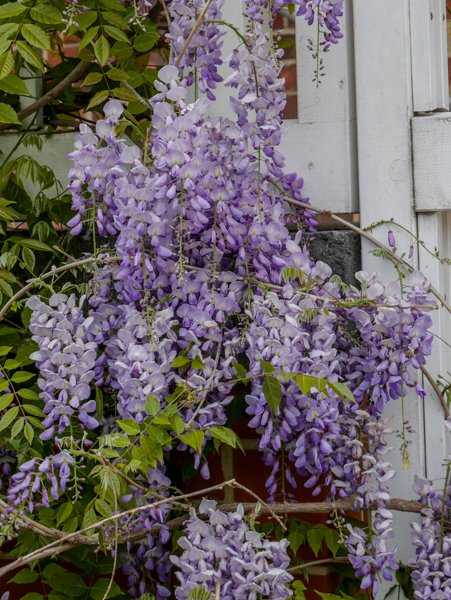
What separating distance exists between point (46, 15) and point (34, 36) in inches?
3.4

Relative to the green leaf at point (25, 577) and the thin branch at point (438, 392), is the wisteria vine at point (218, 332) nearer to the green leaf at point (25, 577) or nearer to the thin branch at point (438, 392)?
the thin branch at point (438, 392)

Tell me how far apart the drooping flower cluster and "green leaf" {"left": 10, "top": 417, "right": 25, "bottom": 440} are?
0.33 meters

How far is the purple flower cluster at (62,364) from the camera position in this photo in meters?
1.73

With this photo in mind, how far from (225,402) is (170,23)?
0.69m

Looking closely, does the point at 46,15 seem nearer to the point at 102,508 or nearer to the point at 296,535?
the point at 102,508

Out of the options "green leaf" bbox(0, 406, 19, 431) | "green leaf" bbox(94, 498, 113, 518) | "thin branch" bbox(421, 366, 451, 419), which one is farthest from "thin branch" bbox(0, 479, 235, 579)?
"thin branch" bbox(421, 366, 451, 419)

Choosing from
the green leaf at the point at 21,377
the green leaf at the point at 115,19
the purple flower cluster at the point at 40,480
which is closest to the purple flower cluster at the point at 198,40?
the green leaf at the point at 115,19

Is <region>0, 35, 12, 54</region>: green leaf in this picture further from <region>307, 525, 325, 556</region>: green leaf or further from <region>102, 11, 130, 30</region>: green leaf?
<region>307, 525, 325, 556</region>: green leaf

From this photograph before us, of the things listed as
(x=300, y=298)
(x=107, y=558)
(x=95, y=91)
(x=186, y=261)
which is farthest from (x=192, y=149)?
(x=107, y=558)

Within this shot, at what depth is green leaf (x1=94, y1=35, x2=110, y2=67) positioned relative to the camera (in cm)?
191

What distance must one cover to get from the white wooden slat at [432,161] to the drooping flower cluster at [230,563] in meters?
0.70

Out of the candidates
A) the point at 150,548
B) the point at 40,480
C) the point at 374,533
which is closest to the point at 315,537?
the point at 374,533

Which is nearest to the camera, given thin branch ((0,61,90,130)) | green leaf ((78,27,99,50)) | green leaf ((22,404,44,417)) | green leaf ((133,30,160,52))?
green leaf ((22,404,44,417))

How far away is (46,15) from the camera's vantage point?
1908 millimetres
